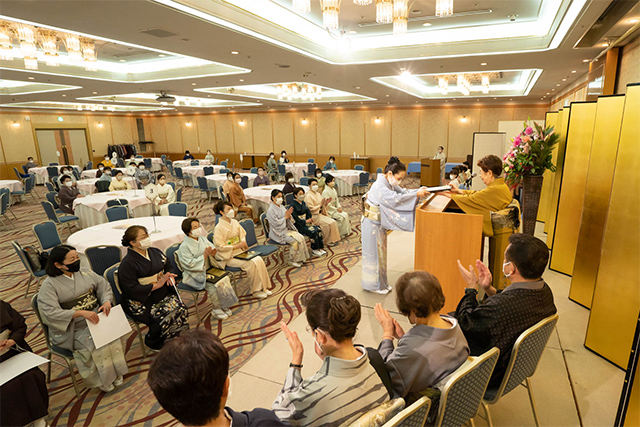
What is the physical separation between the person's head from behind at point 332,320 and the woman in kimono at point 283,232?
4.18 metres

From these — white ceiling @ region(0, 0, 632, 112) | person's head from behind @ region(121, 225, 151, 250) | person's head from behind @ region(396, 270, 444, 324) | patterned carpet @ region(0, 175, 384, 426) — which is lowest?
patterned carpet @ region(0, 175, 384, 426)

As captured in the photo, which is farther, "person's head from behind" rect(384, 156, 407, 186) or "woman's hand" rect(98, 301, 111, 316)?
"person's head from behind" rect(384, 156, 407, 186)

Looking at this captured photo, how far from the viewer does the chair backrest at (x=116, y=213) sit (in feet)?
20.3

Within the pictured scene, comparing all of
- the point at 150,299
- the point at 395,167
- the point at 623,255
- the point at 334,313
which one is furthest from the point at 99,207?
the point at 623,255

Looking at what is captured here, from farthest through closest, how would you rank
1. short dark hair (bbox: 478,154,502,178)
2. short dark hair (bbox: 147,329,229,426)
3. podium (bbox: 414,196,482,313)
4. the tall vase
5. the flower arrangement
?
the tall vase
the flower arrangement
short dark hair (bbox: 478,154,502,178)
podium (bbox: 414,196,482,313)
short dark hair (bbox: 147,329,229,426)

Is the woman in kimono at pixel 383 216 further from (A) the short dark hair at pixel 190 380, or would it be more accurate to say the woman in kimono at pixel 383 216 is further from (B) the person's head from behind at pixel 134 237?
(A) the short dark hair at pixel 190 380

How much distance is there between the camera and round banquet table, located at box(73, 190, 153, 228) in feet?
25.1

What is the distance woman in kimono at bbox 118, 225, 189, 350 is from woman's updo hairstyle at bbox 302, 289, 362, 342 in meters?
2.46

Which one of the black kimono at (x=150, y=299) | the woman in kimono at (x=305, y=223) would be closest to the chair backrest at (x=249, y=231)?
the woman in kimono at (x=305, y=223)

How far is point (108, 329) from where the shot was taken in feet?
10.3

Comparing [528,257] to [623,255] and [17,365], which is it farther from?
[17,365]

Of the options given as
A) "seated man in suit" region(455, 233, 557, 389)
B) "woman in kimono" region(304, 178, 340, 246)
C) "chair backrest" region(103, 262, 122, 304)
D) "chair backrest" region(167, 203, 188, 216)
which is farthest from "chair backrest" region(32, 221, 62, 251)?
"seated man in suit" region(455, 233, 557, 389)

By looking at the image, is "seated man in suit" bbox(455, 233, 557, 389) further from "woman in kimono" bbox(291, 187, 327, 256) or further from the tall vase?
"woman in kimono" bbox(291, 187, 327, 256)

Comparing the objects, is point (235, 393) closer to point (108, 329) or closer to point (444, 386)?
point (108, 329)
